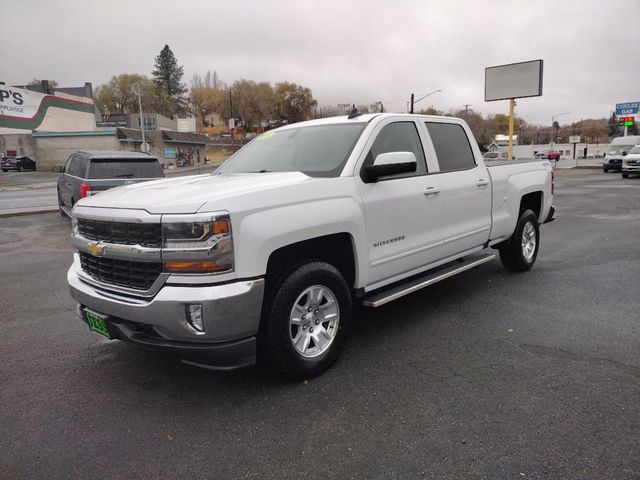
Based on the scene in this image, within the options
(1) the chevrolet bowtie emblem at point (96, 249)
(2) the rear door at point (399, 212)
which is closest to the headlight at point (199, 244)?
(1) the chevrolet bowtie emblem at point (96, 249)

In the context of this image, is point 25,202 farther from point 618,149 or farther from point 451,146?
point 618,149

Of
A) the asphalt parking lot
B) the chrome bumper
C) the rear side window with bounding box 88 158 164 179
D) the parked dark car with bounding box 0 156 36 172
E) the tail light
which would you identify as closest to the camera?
the asphalt parking lot

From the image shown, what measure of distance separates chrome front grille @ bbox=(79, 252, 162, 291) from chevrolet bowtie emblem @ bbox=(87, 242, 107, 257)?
0.18ft

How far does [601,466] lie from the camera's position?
2.55m

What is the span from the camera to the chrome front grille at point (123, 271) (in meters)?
3.13

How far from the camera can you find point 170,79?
11312cm

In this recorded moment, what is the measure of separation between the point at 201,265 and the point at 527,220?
15.9ft

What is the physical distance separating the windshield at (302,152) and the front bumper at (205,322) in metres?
1.27

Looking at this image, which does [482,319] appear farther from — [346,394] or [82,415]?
[82,415]

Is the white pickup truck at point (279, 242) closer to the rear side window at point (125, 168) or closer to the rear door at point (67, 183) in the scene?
the rear side window at point (125, 168)

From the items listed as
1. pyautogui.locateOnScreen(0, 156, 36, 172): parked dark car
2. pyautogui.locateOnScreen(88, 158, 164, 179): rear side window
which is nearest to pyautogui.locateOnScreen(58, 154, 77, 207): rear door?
pyautogui.locateOnScreen(88, 158, 164, 179): rear side window

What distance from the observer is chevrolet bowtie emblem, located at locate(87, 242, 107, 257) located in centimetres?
336

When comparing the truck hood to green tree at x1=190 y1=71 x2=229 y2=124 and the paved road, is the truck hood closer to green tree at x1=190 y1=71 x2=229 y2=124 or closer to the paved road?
the paved road

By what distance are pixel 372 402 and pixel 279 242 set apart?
1.25m
